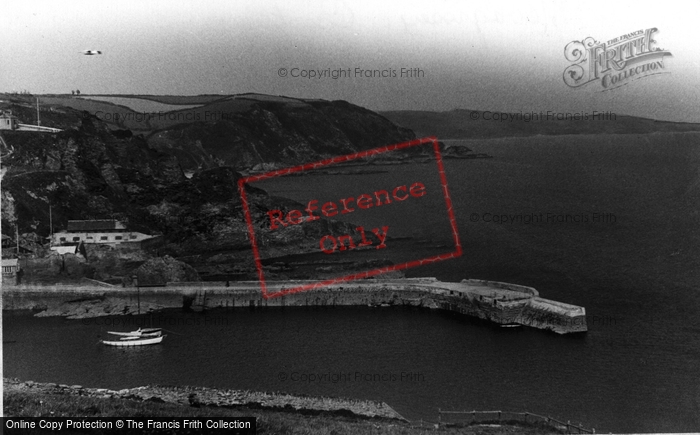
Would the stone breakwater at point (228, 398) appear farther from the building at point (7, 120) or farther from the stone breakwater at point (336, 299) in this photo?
the building at point (7, 120)

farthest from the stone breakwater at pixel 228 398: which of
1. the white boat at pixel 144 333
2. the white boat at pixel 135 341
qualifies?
the white boat at pixel 144 333

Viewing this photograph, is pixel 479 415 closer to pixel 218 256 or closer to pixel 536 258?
pixel 536 258

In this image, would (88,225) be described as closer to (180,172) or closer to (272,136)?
(180,172)

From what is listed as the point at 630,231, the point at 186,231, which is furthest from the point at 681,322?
the point at 186,231

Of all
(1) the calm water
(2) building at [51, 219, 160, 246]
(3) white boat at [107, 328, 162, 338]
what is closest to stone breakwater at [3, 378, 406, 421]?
(1) the calm water

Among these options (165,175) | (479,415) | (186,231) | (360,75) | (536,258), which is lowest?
(479,415)

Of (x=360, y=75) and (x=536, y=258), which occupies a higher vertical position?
(x=360, y=75)

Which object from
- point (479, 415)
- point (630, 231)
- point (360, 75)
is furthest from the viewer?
point (630, 231)

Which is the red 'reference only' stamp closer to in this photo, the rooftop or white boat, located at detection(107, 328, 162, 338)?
the rooftop
